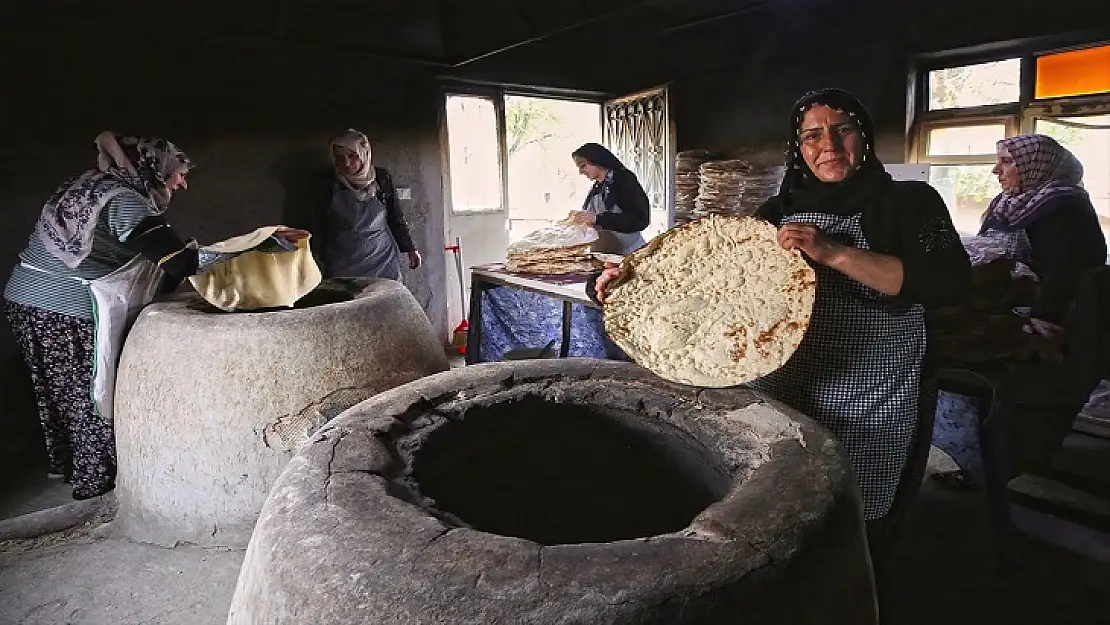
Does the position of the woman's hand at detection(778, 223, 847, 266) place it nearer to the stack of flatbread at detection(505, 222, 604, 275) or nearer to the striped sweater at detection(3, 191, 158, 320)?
the stack of flatbread at detection(505, 222, 604, 275)

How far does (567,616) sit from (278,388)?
1.70 m

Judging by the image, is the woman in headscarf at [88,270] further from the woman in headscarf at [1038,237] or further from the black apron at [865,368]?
the woman in headscarf at [1038,237]

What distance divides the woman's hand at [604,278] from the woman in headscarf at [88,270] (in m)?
1.47

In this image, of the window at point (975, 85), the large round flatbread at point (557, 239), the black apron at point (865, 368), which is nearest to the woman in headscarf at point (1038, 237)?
the window at point (975, 85)

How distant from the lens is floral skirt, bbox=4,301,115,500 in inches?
112

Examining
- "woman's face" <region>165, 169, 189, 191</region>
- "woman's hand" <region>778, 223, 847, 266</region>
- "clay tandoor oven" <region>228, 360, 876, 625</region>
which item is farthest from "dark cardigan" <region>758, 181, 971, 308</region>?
"woman's face" <region>165, 169, 189, 191</region>

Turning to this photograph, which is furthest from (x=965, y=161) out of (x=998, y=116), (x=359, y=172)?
(x=359, y=172)

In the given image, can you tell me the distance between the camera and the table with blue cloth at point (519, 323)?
4.14m

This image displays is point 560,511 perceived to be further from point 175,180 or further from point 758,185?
point 758,185

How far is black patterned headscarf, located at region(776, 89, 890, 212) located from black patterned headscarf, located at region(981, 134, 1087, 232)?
2.03 metres

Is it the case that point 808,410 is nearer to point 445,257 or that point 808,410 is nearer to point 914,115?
point 914,115

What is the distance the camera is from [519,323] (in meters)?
4.25

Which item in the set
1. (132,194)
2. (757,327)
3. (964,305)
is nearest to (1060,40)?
(964,305)

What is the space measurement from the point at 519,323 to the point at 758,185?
2399 millimetres
